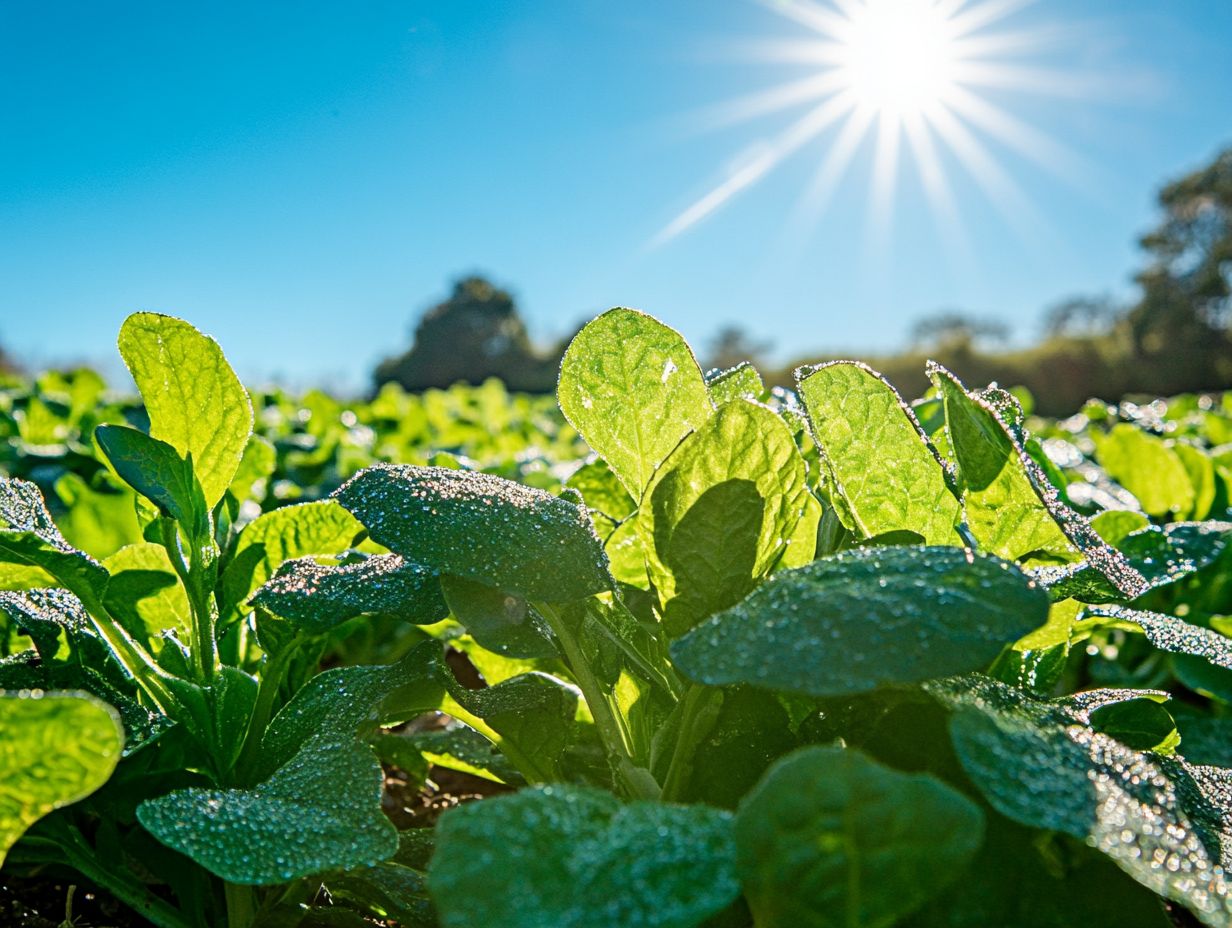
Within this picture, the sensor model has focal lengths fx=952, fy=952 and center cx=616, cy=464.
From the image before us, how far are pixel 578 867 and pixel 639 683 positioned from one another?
376 millimetres

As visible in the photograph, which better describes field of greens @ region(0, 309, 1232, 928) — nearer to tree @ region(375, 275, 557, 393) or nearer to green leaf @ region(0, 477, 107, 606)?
green leaf @ region(0, 477, 107, 606)

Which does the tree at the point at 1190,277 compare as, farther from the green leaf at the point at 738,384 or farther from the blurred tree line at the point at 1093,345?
the green leaf at the point at 738,384

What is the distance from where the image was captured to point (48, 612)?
844 mm

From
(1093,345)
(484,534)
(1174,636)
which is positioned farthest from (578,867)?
(1093,345)

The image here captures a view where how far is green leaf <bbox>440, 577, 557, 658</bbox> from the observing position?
2.35 ft

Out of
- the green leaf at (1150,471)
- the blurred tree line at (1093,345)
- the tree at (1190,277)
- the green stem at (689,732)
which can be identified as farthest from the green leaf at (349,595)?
the tree at (1190,277)

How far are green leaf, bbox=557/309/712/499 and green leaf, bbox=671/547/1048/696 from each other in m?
0.29

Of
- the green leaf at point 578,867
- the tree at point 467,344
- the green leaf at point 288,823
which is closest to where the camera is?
the green leaf at point 578,867

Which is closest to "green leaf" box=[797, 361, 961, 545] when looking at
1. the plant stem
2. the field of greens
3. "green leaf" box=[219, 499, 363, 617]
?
the field of greens

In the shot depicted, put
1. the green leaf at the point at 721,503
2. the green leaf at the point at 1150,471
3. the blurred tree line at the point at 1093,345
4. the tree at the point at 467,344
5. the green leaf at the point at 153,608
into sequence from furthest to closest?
the tree at the point at 467,344
the blurred tree line at the point at 1093,345
the green leaf at the point at 1150,471
the green leaf at the point at 153,608
the green leaf at the point at 721,503

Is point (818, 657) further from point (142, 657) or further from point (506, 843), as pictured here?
point (142, 657)

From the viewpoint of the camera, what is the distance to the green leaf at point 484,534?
2.16 feet

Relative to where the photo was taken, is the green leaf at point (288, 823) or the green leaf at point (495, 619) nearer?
the green leaf at point (288, 823)

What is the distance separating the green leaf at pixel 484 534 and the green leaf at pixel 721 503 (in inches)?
2.5
